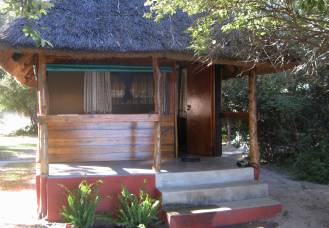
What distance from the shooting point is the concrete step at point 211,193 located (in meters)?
7.16

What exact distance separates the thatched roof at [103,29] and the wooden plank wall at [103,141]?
1.91m

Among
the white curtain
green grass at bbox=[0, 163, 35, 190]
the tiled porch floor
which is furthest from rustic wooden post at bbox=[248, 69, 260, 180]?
green grass at bbox=[0, 163, 35, 190]

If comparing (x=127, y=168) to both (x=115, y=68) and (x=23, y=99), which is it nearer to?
(x=115, y=68)

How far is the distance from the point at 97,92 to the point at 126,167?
5.97 ft

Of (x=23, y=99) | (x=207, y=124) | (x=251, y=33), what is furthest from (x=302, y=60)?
(x=23, y=99)

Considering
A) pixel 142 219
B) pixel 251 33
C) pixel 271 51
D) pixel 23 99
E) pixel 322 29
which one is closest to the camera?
pixel 322 29

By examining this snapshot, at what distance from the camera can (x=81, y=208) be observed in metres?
6.67

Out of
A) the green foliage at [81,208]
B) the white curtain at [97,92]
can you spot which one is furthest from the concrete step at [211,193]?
the white curtain at [97,92]

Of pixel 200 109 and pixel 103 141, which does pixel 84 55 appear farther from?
pixel 200 109

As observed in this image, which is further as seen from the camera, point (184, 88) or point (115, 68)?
point (184, 88)

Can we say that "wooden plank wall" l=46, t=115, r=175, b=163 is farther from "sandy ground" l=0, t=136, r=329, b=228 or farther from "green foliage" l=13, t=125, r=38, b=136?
"green foliage" l=13, t=125, r=38, b=136

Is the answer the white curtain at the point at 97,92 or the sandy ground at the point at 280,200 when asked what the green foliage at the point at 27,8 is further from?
the white curtain at the point at 97,92

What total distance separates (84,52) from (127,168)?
91.3 inches

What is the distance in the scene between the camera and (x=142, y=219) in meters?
6.66
